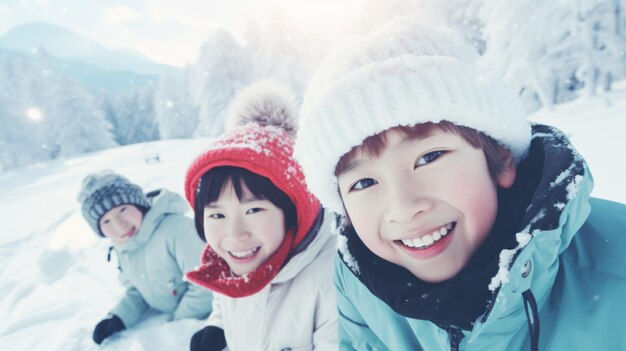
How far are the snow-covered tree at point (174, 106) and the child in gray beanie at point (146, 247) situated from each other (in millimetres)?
31956

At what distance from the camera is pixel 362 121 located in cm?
119

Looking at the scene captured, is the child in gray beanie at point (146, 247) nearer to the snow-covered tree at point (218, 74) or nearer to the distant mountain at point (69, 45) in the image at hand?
the snow-covered tree at point (218, 74)

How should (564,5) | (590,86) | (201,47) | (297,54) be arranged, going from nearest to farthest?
1. (564,5)
2. (590,86)
3. (297,54)
4. (201,47)

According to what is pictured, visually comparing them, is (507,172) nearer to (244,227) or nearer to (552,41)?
(244,227)

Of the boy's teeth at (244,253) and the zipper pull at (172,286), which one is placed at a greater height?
the boy's teeth at (244,253)

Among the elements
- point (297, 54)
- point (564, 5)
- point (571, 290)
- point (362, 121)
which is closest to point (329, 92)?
point (362, 121)

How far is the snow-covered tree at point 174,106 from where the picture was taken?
107 feet

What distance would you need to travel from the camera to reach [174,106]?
3328cm

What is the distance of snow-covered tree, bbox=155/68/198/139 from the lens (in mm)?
32750

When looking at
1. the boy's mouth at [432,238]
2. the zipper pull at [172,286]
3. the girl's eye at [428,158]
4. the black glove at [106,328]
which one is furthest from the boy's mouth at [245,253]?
the black glove at [106,328]

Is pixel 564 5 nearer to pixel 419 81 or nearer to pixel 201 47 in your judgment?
pixel 419 81

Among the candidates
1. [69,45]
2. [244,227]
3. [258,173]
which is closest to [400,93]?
[258,173]

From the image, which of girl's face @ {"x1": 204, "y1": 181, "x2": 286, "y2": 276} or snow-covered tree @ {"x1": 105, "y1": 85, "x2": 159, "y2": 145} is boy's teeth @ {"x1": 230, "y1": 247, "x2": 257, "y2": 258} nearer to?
girl's face @ {"x1": 204, "y1": 181, "x2": 286, "y2": 276}

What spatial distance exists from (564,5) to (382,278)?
38.0 feet
